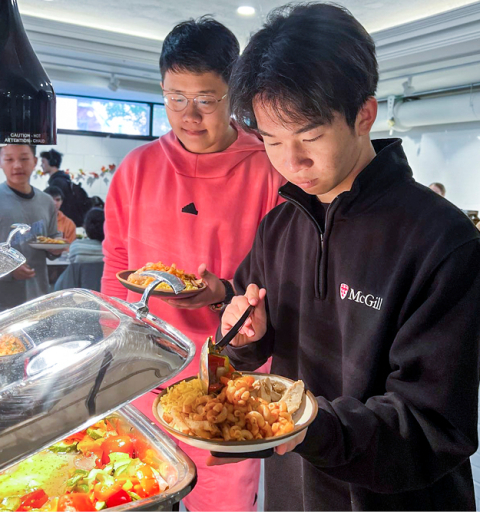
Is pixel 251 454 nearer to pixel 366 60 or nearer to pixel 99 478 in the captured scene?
pixel 99 478

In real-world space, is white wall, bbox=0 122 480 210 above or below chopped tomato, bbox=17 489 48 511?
above

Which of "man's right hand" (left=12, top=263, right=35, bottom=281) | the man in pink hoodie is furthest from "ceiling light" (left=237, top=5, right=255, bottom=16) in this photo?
the man in pink hoodie

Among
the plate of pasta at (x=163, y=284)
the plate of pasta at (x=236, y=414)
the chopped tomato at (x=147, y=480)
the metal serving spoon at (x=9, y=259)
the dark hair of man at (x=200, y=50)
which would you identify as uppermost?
the dark hair of man at (x=200, y=50)

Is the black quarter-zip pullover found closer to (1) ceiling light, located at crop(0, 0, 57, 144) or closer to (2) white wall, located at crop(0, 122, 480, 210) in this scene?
(1) ceiling light, located at crop(0, 0, 57, 144)

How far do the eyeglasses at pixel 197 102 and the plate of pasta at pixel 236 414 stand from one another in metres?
0.96

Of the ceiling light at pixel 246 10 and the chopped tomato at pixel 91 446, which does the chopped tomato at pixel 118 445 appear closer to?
the chopped tomato at pixel 91 446

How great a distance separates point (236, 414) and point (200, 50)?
1162 mm

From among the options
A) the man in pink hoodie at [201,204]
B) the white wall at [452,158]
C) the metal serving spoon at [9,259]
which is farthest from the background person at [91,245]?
the white wall at [452,158]

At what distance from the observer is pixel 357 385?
1.10 metres

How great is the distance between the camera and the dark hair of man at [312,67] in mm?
1023

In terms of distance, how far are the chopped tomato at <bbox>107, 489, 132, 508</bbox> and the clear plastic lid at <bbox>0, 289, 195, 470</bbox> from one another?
0.26 meters

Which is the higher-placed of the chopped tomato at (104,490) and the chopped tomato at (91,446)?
the chopped tomato at (104,490)

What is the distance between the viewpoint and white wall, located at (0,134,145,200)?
6.13 meters

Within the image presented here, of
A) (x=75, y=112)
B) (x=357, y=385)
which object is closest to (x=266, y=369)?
(x=357, y=385)
